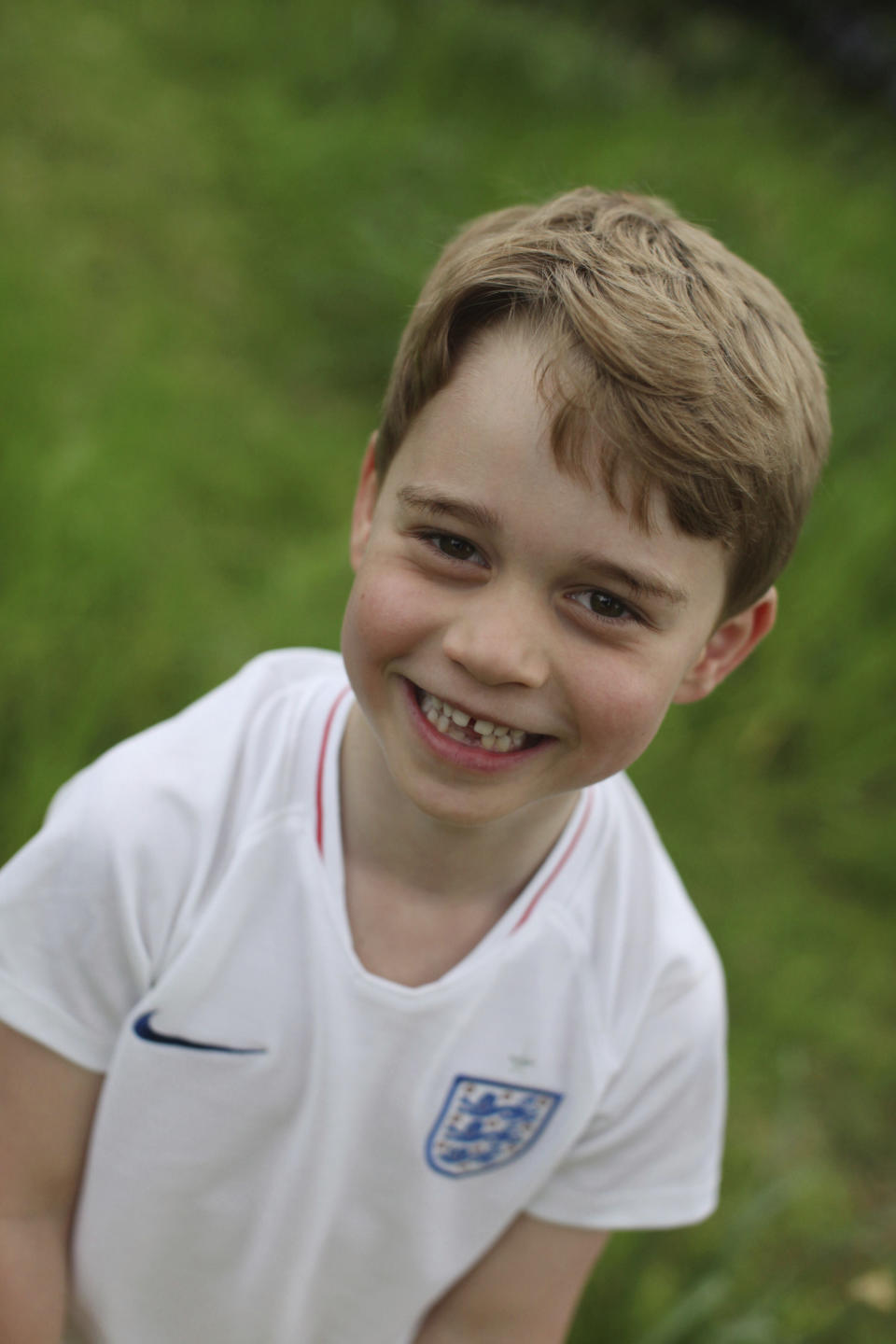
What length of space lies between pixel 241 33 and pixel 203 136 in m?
0.84

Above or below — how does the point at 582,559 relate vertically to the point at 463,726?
above

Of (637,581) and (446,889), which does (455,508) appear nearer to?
(637,581)

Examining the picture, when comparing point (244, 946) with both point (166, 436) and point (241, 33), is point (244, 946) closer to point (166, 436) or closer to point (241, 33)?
point (166, 436)

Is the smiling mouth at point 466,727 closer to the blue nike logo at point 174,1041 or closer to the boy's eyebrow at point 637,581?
the boy's eyebrow at point 637,581

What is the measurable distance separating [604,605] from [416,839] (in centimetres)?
32

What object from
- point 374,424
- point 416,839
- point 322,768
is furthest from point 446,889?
point 374,424

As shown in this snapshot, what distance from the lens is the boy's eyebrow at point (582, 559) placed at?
41.3 inches

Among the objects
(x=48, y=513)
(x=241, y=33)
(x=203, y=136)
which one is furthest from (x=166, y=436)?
(x=241, y=33)

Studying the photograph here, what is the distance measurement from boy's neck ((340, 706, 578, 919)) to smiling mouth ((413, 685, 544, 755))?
128 millimetres

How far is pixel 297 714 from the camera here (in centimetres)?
130

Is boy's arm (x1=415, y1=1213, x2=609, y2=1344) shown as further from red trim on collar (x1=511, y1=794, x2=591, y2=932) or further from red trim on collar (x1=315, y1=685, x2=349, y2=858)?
red trim on collar (x1=315, y1=685, x2=349, y2=858)

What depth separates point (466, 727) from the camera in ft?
3.70

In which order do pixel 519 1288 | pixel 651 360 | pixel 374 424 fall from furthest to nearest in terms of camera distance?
pixel 374 424, pixel 519 1288, pixel 651 360

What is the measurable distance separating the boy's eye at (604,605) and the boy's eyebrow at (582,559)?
19 millimetres
